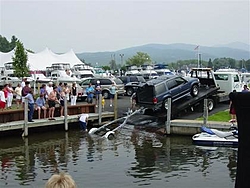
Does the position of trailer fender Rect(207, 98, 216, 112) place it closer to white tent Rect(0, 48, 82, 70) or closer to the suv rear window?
the suv rear window

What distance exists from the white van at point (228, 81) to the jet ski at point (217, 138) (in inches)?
396

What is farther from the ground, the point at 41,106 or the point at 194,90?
the point at 194,90

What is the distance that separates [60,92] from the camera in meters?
24.2

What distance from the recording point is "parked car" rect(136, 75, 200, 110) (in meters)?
22.3

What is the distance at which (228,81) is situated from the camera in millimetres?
27266

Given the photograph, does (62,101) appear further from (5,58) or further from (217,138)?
(5,58)

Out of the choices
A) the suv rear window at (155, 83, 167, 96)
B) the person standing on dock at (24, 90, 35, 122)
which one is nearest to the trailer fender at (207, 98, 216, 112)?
the suv rear window at (155, 83, 167, 96)

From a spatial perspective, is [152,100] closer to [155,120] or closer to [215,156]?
[155,120]

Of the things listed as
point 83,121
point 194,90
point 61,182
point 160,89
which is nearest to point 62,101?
point 83,121

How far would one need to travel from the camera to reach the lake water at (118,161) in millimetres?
12258

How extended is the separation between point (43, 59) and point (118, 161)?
46.6m

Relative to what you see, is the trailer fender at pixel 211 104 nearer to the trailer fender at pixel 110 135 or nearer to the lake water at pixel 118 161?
the lake water at pixel 118 161

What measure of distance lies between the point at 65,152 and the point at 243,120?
12.2m

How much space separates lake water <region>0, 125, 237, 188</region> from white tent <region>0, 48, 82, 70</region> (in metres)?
37.0
